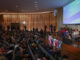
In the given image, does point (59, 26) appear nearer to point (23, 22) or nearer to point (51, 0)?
point (51, 0)

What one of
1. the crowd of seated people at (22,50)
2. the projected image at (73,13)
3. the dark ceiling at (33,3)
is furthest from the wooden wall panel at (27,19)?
the crowd of seated people at (22,50)

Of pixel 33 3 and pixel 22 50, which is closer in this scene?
pixel 22 50

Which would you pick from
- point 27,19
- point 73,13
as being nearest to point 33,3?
point 73,13

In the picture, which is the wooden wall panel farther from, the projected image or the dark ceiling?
the projected image

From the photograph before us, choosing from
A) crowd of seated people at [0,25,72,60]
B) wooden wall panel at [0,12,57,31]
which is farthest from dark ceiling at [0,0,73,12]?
wooden wall panel at [0,12,57,31]

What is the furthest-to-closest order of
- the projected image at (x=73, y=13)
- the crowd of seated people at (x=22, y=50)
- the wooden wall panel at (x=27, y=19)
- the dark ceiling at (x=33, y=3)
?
the wooden wall panel at (x=27, y=19) → the dark ceiling at (x=33, y=3) → the projected image at (x=73, y=13) → the crowd of seated people at (x=22, y=50)

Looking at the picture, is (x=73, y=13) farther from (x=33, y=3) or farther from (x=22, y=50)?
(x=22, y=50)

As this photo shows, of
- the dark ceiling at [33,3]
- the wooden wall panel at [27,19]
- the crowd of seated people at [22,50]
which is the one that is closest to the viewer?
the crowd of seated people at [22,50]

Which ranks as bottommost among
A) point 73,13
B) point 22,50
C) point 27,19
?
point 22,50

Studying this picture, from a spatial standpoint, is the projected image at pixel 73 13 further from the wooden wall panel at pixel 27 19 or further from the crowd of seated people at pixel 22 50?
the wooden wall panel at pixel 27 19

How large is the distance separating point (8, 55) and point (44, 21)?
60.0 ft

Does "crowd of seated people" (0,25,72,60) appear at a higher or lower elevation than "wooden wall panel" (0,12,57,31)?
lower

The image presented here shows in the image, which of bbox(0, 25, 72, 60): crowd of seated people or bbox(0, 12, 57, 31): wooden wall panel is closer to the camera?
bbox(0, 25, 72, 60): crowd of seated people

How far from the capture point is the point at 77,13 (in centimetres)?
1072
